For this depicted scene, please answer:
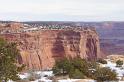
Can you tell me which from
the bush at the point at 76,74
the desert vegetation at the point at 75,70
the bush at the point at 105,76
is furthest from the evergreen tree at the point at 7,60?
the bush at the point at 76,74

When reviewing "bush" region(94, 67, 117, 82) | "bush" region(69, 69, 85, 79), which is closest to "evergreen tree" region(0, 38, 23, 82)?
"bush" region(94, 67, 117, 82)

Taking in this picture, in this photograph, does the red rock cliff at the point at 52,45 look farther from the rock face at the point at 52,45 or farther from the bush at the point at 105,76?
the bush at the point at 105,76

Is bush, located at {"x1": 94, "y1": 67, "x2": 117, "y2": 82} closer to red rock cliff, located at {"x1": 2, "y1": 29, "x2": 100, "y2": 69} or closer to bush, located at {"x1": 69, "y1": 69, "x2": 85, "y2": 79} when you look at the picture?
bush, located at {"x1": 69, "y1": 69, "x2": 85, "y2": 79}

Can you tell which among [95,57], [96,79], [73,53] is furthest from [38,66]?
[96,79]

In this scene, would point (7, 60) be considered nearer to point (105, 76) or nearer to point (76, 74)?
point (105, 76)

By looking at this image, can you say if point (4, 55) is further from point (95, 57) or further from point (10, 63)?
point (95, 57)

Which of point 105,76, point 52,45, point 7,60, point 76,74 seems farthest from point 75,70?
point 52,45

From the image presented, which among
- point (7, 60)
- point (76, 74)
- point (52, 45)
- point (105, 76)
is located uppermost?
point (7, 60)

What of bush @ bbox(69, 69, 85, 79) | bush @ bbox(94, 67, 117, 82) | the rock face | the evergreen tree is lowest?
the rock face
